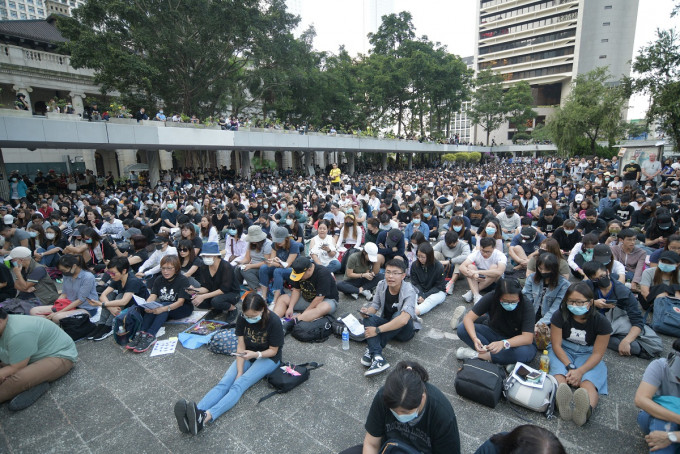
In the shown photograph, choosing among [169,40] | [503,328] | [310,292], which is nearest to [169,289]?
[310,292]

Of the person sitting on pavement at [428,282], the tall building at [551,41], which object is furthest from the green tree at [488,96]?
the person sitting on pavement at [428,282]

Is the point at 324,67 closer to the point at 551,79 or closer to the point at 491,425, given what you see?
the point at 491,425

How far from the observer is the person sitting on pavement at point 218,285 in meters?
5.41

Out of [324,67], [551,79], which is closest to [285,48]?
[324,67]

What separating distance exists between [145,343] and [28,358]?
49.9 inches

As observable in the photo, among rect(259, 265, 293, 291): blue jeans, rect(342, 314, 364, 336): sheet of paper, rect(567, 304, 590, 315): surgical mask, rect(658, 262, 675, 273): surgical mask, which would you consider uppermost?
rect(658, 262, 675, 273): surgical mask

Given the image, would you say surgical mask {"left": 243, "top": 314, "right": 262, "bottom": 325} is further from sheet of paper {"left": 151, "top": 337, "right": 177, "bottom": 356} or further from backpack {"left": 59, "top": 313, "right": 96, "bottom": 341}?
backpack {"left": 59, "top": 313, "right": 96, "bottom": 341}

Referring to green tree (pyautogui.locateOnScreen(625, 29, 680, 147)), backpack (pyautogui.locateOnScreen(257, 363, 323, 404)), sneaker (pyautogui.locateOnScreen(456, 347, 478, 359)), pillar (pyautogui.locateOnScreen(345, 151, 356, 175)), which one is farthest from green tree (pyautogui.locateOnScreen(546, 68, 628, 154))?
backpack (pyautogui.locateOnScreen(257, 363, 323, 404))

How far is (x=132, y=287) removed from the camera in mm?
5062

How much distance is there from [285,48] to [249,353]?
2863 centimetres

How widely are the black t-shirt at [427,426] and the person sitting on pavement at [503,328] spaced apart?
1733mm

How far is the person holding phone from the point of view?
339 cm

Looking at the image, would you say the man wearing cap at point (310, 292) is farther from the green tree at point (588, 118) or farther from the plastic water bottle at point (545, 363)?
the green tree at point (588, 118)

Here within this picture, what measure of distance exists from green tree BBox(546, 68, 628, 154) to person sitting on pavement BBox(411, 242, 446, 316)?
29552mm
